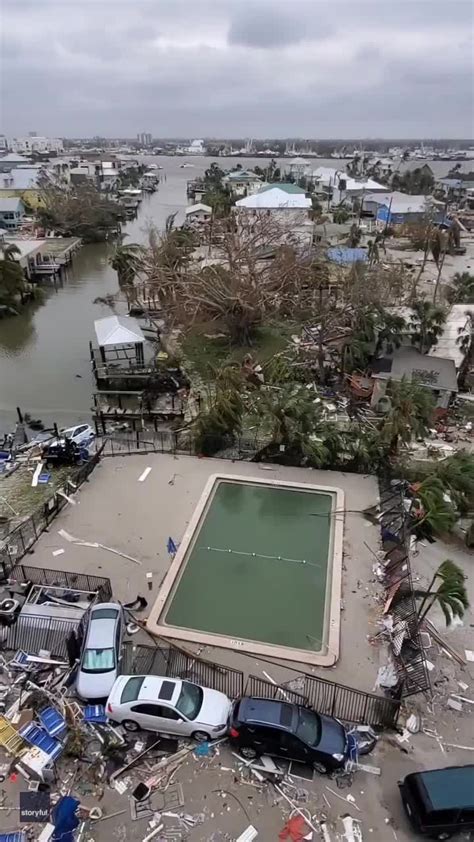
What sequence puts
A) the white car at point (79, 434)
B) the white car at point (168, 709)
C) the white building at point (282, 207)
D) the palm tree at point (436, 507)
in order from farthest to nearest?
the white building at point (282, 207)
the white car at point (79, 434)
the palm tree at point (436, 507)
the white car at point (168, 709)

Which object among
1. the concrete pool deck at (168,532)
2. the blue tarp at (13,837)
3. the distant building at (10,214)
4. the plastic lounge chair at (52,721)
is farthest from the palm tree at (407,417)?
the distant building at (10,214)

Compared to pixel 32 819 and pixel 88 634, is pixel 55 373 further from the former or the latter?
pixel 32 819

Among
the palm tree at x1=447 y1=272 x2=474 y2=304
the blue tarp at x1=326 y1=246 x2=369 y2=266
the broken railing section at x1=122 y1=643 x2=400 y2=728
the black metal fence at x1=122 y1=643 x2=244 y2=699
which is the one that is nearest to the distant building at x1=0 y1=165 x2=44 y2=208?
the blue tarp at x1=326 y1=246 x2=369 y2=266

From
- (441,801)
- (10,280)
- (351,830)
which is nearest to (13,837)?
(351,830)

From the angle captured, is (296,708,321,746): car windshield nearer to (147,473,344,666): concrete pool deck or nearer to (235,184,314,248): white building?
(147,473,344,666): concrete pool deck

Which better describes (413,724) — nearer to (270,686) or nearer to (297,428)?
(270,686)

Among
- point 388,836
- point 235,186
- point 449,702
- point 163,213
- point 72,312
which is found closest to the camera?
point 388,836

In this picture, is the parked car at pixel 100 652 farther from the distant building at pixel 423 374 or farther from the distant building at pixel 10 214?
the distant building at pixel 10 214

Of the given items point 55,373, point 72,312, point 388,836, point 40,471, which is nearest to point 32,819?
point 388,836
